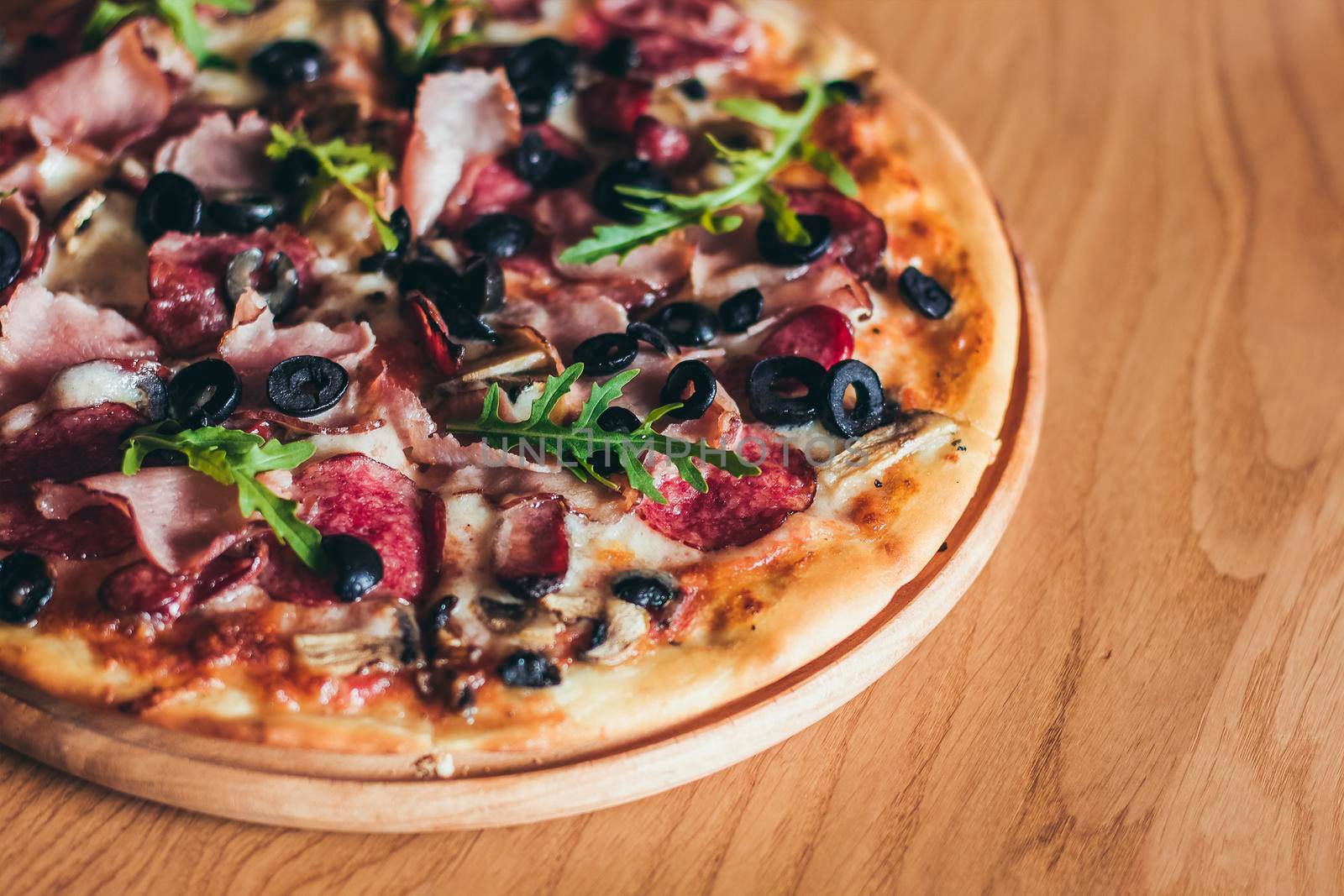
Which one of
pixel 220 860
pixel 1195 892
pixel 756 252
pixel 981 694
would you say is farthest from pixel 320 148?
pixel 1195 892

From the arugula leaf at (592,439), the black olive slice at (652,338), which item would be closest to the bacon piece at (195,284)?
the arugula leaf at (592,439)

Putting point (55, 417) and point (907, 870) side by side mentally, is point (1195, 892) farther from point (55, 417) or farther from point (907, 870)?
point (55, 417)

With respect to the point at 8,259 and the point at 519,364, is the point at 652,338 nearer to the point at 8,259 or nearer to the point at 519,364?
the point at 519,364

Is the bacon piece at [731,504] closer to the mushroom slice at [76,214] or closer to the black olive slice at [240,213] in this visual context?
the black olive slice at [240,213]

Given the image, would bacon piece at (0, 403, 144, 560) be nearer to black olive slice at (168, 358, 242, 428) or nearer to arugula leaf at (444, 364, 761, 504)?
black olive slice at (168, 358, 242, 428)

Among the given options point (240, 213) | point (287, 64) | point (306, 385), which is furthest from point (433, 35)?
point (306, 385)

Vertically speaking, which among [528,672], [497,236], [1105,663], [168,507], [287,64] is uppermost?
[287,64]
